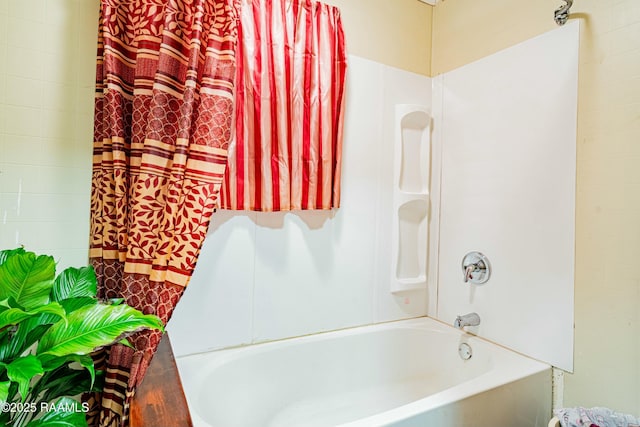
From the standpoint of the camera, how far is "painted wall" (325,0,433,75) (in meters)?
1.93

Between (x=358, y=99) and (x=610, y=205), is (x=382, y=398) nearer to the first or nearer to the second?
(x=610, y=205)

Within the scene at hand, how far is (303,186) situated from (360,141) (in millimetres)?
448

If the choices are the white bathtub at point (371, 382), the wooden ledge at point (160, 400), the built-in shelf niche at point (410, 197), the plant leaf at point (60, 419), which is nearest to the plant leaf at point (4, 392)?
the plant leaf at point (60, 419)

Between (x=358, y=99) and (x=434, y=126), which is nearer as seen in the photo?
(x=358, y=99)

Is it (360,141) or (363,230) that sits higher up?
(360,141)

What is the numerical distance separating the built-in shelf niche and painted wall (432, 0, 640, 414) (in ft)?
2.66

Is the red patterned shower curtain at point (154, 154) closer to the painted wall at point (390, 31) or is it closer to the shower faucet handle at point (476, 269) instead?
the painted wall at point (390, 31)

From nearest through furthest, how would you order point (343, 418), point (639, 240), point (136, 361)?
point (136, 361) → point (639, 240) → point (343, 418)

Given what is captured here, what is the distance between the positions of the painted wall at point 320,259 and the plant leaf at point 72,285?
0.67 metres

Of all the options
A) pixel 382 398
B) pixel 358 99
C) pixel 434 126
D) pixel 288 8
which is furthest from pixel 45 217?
pixel 434 126

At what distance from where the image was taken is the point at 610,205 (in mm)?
1368

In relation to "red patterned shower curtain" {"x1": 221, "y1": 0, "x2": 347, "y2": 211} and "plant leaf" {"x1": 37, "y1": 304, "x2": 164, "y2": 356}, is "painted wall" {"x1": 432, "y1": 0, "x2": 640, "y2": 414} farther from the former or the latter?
"plant leaf" {"x1": 37, "y1": 304, "x2": 164, "y2": 356}

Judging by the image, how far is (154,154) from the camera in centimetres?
114

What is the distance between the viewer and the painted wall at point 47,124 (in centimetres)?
127
